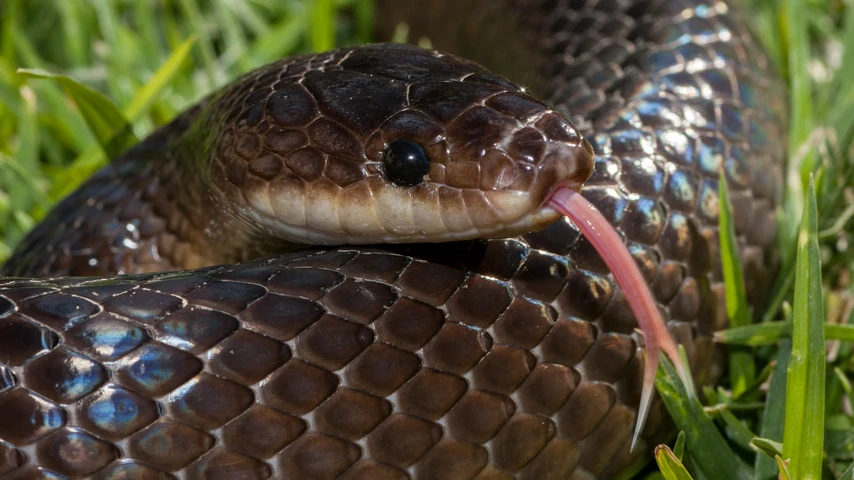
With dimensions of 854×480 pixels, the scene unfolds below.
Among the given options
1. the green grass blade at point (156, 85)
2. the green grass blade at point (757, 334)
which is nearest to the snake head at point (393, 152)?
the green grass blade at point (757, 334)

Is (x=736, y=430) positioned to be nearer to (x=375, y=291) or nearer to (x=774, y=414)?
(x=774, y=414)

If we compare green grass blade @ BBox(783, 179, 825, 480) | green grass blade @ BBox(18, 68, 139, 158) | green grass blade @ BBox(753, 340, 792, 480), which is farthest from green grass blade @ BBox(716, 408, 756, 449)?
green grass blade @ BBox(18, 68, 139, 158)

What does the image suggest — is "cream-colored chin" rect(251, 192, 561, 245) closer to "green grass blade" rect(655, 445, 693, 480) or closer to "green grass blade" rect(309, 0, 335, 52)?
"green grass blade" rect(655, 445, 693, 480)

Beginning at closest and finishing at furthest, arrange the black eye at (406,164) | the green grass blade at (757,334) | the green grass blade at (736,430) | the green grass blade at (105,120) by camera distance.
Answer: the black eye at (406,164)
the green grass blade at (736,430)
the green grass blade at (757,334)
the green grass blade at (105,120)

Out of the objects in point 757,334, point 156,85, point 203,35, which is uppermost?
point 203,35

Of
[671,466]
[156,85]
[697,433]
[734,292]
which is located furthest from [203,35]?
[671,466]

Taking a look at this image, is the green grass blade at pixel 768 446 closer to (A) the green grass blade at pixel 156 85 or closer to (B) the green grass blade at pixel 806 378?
(B) the green grass blade at pixel 806 378
